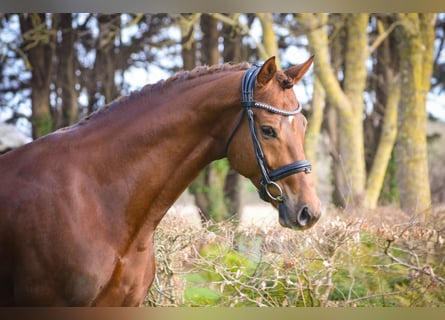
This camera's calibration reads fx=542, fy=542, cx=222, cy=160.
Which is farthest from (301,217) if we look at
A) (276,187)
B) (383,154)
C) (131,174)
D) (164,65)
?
(164,65)

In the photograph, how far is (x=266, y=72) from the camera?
2.41m

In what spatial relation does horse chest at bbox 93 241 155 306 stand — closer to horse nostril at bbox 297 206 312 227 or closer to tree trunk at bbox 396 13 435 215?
horse nostril at bbox 297 206 312 227

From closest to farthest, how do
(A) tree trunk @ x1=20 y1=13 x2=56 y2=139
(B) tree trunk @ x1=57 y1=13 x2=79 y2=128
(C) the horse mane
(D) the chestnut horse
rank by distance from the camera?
(D) the chestnut horse → (C) the horse mane → (A) tree trunk @ x1=20 y1=13 x2=56 y2=139 → (B) tree trunk @ x1=57 y1=13 x2=79 y2=128

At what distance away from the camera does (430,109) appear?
10828 millimetres

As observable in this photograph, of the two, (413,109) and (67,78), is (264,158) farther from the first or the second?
(67,78)

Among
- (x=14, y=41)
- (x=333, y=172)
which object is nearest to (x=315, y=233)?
(x=333, y=172)

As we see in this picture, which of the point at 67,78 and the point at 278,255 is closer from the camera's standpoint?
the point at 278,255

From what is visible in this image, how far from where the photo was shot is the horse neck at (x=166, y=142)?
2494mm

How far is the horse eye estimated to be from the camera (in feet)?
7.89

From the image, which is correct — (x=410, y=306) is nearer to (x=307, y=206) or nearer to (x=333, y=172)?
(x=307, y=206)

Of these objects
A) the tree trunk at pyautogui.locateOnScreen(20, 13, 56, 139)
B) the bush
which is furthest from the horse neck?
the tree trunk at pyautogui.locateOnScreen(20, 13, 56, 139)

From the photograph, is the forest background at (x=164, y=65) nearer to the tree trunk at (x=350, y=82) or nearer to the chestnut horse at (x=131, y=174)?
the tree trunk at (x=350, y=82)

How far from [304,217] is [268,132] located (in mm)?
407

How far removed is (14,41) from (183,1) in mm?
5405
